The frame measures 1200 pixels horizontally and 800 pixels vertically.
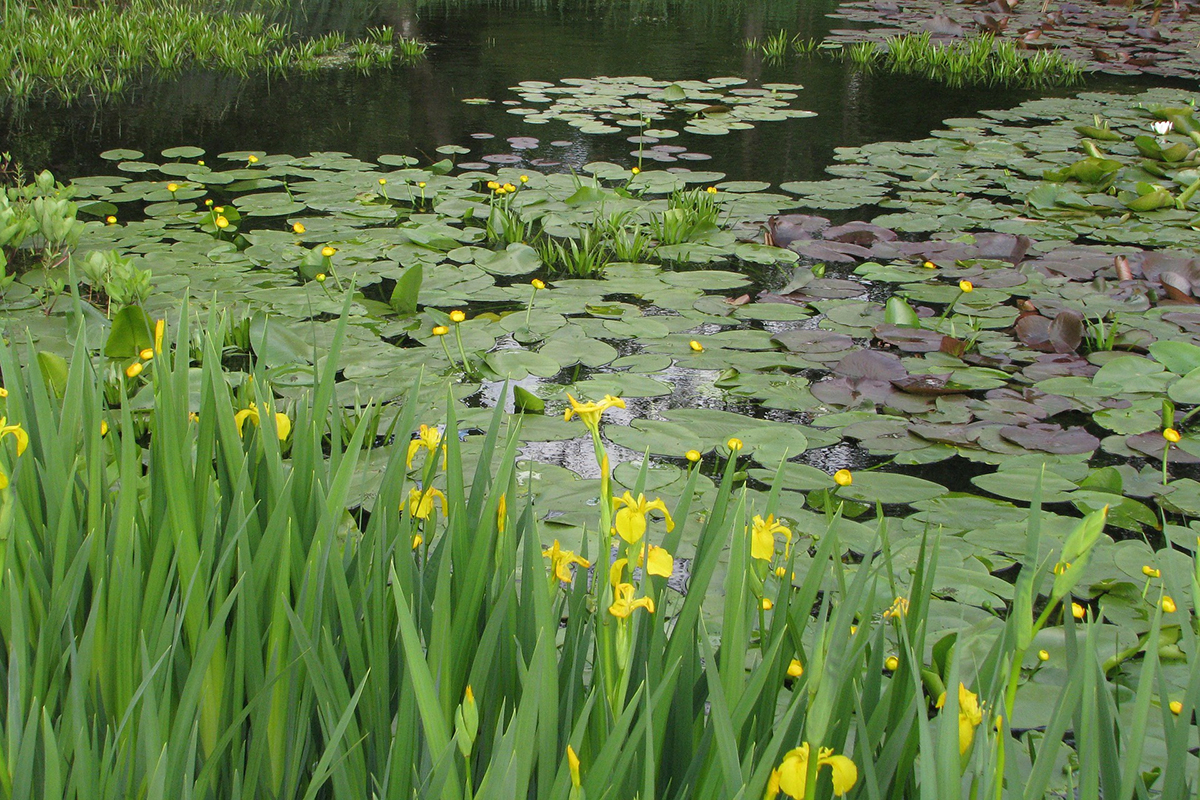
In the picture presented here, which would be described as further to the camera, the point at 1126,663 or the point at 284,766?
the point at 1126,663

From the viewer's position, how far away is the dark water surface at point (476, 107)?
4.32 metres

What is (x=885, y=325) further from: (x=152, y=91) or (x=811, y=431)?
(x=152, y=91)

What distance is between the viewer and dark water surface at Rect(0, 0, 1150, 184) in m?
4.32

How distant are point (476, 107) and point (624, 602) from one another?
4.99 m

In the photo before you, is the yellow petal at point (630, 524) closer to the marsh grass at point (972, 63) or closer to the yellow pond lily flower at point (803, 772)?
the yellow pond lily flower at point (803, 772)

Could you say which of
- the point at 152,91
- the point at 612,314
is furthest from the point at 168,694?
the point at 152,91

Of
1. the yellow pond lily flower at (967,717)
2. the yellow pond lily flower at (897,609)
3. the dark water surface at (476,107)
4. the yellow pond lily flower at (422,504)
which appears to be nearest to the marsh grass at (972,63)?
the dark water surface at (476,107)

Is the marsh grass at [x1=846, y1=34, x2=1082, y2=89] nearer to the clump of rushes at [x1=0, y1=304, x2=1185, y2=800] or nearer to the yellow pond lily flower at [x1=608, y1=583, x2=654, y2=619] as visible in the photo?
the clump of rushes at [x1=0, y1=304, x2=1185, y2=800]

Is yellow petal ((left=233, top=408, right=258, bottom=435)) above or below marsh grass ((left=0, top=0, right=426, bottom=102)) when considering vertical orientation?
below

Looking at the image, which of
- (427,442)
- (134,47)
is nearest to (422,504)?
(427,442)

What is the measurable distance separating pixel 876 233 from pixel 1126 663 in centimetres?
212

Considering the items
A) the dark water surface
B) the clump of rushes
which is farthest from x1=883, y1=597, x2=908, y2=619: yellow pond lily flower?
the dark water surface

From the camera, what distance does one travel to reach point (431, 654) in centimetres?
72

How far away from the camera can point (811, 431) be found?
77.5 inches
